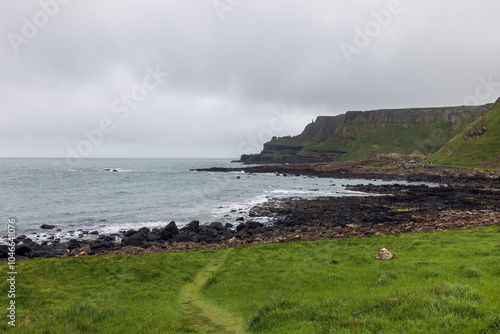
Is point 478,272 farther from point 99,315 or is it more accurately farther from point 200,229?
point 200,229

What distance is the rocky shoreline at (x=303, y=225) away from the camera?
2503 cm

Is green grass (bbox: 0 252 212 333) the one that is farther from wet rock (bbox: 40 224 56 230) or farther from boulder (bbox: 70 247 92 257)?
wet rock (bbox: 40 224 56 230)

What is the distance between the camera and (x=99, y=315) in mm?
9141

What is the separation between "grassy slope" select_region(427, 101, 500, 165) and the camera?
109m

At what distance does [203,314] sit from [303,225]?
24482 millimetres

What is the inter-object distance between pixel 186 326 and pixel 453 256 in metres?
13.1

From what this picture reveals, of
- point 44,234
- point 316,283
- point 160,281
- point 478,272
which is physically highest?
point 478,272

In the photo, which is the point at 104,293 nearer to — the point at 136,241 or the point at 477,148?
the point at 136,241

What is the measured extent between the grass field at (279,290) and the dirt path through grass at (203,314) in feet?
0.14

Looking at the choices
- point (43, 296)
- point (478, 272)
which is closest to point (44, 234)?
point (43, 296)

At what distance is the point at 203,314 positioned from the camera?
1065cm

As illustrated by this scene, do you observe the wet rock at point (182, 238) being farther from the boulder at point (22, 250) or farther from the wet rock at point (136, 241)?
the boulder at point (22, 250)

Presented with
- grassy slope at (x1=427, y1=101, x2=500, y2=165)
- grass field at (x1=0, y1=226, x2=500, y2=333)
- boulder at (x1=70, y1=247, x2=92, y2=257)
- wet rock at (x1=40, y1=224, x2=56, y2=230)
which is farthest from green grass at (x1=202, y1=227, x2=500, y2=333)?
grassy slope at (x1=427, y1=101, x2=500, y2=165)

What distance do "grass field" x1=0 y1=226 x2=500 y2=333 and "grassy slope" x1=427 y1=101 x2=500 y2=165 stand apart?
115 m
